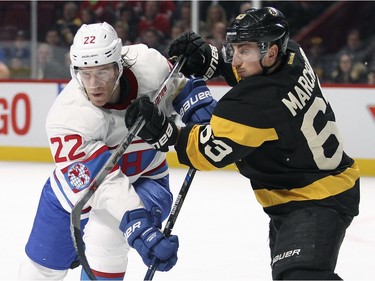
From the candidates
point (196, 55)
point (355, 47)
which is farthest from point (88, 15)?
point (196, 55)

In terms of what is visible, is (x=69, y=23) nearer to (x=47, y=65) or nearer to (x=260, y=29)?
(x=47, y=65)

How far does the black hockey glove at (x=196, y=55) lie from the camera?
9.71 feet

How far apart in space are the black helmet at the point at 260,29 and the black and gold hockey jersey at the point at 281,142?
0.30ft

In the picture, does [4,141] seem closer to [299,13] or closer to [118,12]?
[118,12]

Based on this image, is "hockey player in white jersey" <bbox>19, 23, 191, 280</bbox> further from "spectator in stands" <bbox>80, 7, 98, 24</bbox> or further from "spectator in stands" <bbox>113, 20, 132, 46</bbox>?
"spectator in stands" <bbox>80, 7, 98, 24</bbox>

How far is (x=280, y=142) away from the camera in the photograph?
245cm

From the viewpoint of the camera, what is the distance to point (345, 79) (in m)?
6.09

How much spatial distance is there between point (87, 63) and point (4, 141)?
404 cm

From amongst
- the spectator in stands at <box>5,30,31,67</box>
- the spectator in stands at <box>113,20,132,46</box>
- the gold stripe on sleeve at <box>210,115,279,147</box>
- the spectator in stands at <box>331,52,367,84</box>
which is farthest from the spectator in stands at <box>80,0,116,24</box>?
the gold stripe on sleeve at <box>210,115,279,147</box>

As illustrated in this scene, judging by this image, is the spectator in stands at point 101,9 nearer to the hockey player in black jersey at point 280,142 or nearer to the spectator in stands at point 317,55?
the spectator in stands at point 317,55

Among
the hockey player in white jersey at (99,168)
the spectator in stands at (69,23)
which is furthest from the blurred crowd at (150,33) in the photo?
the hockey player in white jersey at (99,168)

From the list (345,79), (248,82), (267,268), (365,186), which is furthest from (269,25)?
(345,79)

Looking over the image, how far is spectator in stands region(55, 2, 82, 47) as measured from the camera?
280 inches

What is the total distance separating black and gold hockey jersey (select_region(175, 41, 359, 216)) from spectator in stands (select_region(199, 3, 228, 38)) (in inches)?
163
